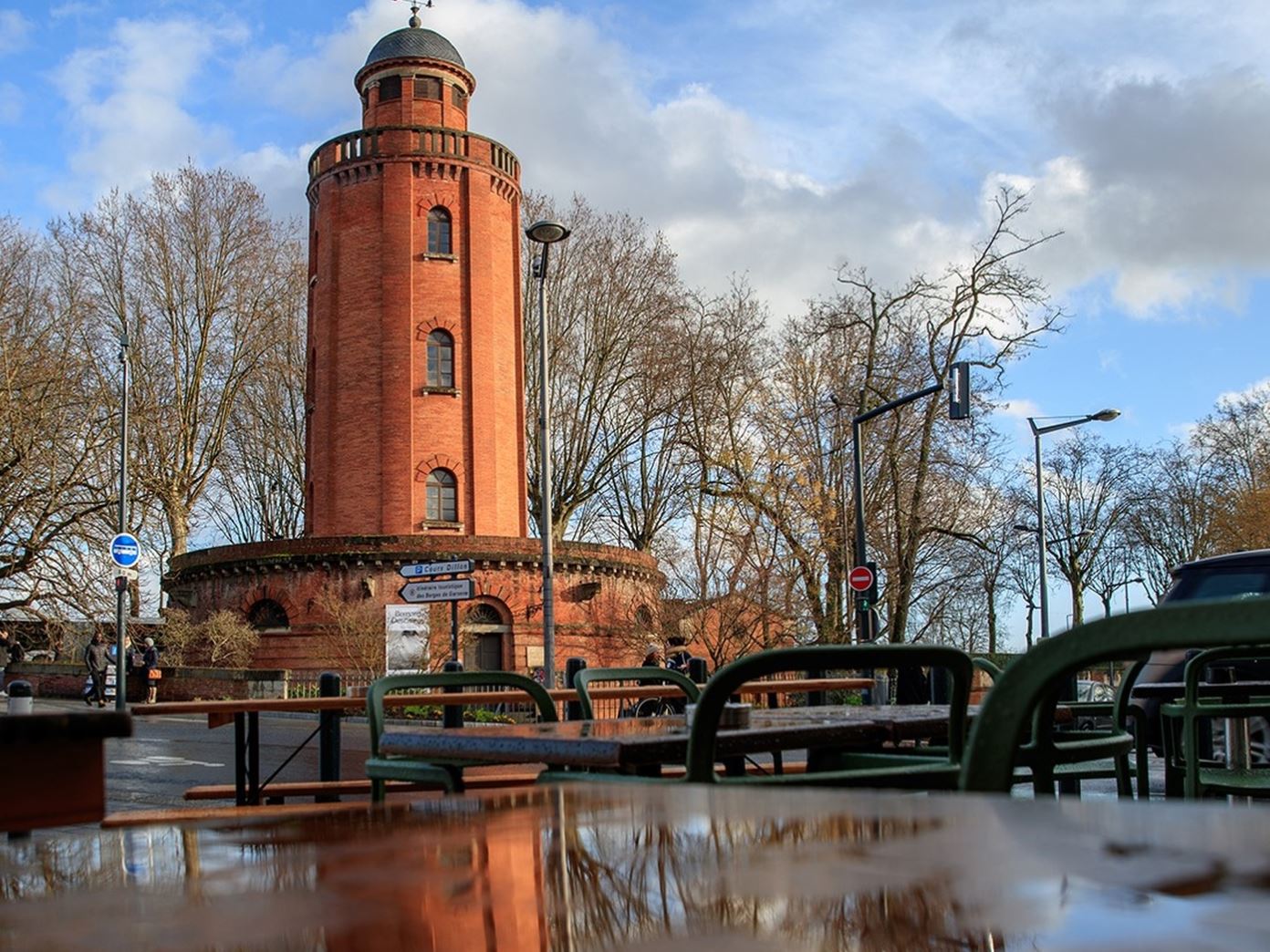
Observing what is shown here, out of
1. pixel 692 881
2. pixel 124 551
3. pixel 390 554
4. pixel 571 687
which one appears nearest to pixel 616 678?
pixel 692 881

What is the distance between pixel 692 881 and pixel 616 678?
4.42 m

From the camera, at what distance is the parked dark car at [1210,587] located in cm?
762

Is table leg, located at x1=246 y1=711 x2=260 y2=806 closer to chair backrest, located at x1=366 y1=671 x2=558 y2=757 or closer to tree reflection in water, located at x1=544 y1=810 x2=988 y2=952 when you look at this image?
chair backrest, located at x1=366 y1=671 x2=558 y2=757

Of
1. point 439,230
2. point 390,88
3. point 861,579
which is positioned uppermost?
point 390,88

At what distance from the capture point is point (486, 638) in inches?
1398

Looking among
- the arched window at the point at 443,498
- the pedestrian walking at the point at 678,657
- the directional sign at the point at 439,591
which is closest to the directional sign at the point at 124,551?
the directional sign at the point at 439,591

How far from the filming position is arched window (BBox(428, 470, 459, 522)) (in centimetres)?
3572

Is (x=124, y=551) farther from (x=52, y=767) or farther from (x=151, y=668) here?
(x=52, y=767)

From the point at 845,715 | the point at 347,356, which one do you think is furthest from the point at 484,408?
the point at 845,715

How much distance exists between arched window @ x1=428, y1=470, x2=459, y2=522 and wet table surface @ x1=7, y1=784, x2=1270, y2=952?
3488 cm

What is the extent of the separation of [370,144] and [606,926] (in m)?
37.4

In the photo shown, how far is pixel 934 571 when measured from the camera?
31.2m

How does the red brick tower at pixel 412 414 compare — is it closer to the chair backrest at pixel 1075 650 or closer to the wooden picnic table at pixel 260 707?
the wooden picnic table at pixel 260 707

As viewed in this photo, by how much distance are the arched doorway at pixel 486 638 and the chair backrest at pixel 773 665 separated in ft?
105
